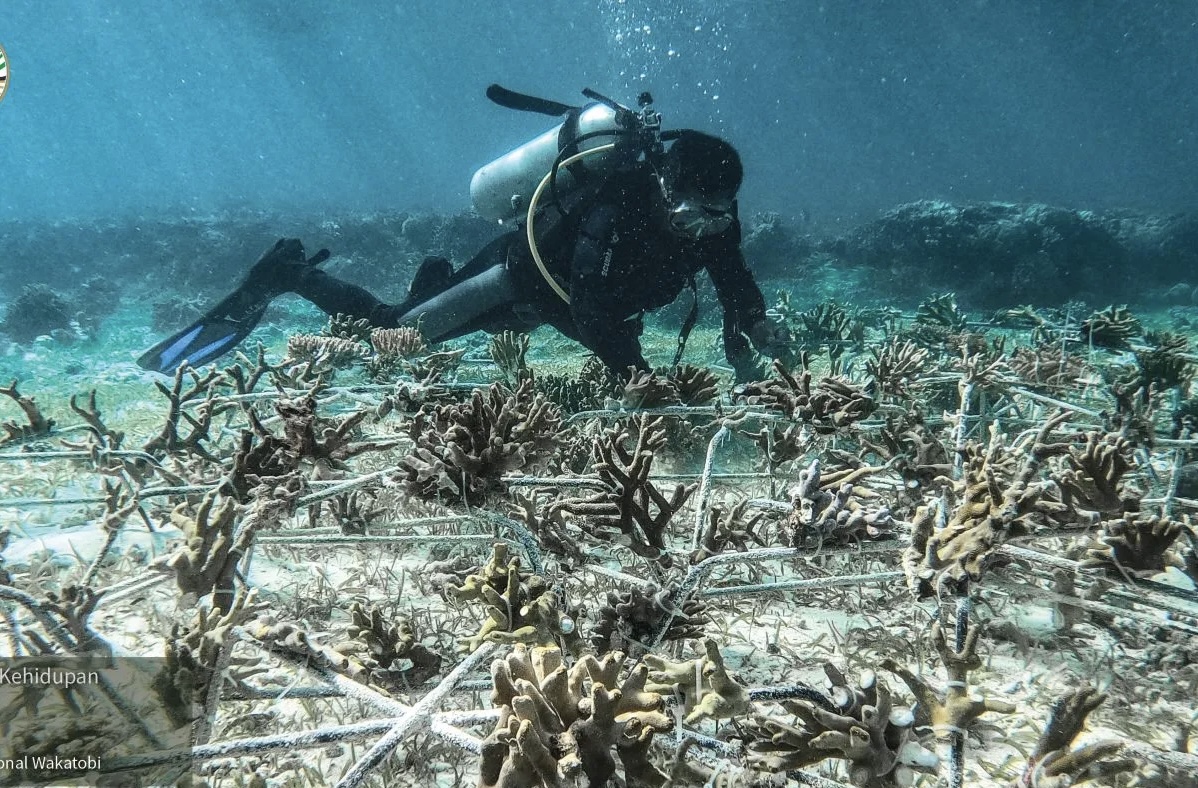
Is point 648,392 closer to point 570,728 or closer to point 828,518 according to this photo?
point 828,518


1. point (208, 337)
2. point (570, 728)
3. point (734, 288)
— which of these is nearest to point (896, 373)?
point (734, 288)

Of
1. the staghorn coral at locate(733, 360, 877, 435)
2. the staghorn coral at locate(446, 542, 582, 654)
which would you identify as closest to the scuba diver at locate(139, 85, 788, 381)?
the staghorn coral at locate(733, 360, 877, 435)

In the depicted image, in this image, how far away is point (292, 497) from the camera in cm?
218

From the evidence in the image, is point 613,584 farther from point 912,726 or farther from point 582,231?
point 582,231

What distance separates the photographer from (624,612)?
1.77 meters

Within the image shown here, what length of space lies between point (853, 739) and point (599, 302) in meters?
5.43

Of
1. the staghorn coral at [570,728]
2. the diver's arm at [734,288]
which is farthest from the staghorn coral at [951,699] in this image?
the diver's arm at [734,288]

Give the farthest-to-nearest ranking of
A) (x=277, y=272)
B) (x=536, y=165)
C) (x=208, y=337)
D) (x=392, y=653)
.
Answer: (x=277, y=272) → (x=536, y=165) → (x=208, y=337) → (x=392, y=653)

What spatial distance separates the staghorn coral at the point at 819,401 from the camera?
2.98m

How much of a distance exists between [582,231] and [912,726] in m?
6.19

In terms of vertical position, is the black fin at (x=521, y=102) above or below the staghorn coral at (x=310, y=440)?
above

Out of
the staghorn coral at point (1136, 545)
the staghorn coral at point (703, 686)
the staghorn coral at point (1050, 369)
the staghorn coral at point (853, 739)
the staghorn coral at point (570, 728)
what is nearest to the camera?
the staghorn coral at point (570, 728)

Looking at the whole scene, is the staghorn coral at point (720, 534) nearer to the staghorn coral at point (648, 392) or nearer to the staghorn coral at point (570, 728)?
the staghorn coral at point (570, 728)

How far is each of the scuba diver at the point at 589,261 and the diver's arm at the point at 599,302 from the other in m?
0.01
